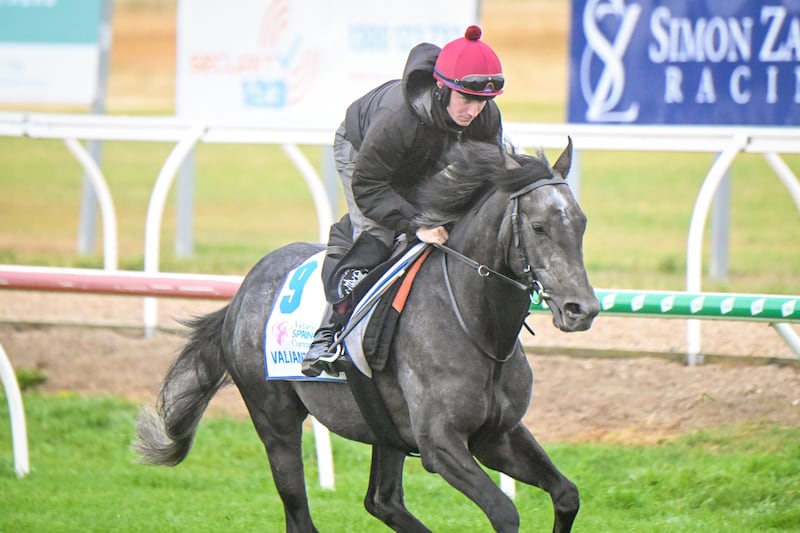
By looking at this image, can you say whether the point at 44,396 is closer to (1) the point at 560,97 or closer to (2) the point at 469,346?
(2) the point at 469,346

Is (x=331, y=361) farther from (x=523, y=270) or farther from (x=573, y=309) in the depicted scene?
(x=573, y=309)

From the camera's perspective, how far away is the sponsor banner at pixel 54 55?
1069cm

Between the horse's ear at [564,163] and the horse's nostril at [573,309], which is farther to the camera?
the horse's ear at [564,163]

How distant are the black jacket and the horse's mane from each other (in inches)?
2.3

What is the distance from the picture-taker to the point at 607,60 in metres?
8.61

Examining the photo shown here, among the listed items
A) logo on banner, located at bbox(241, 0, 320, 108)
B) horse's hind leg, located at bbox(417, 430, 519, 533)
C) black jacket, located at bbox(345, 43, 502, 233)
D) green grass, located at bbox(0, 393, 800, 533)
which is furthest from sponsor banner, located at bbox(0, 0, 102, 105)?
horse's hind leg, located at bbox(417, 430, 519, 533)

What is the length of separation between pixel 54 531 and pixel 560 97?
62.1 feet

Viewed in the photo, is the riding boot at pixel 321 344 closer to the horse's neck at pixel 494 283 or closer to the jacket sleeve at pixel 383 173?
the jacket sleeve at pixel 383 173

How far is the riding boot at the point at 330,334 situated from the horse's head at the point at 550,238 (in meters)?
0.70

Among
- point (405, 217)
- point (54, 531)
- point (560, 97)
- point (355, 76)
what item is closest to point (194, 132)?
point (355, 76)

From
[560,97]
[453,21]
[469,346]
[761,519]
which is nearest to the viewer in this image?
[469,346]

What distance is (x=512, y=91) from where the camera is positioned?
79.6 ft

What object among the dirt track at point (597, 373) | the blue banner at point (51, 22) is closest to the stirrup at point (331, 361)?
the dirt track at point (597, 373)

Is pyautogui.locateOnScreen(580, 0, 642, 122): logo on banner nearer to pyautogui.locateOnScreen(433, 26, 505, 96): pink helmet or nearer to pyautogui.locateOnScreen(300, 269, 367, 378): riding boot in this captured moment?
pyautogui.locateOnScreen(300, 269, 367, 378): riding boot
